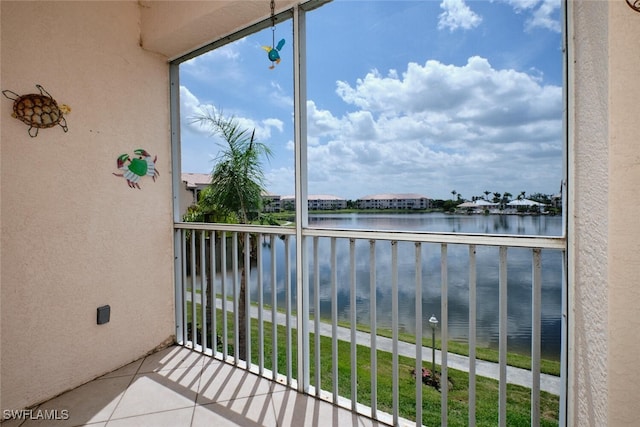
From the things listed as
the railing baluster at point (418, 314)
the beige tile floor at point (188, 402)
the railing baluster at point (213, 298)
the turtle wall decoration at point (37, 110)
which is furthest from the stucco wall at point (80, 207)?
the railing baluster at point (418, 314)

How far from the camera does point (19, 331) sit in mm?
1646

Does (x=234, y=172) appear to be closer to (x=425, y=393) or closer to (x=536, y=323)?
(x=536, y=323)

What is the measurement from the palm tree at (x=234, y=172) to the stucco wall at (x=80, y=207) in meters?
0.41

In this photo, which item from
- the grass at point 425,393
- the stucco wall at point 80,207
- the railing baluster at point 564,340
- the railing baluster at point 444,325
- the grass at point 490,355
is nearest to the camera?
the railing baluster at point 564,340

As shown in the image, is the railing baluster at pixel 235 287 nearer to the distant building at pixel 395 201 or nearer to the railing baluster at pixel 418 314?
the distant building at pixel 395 201

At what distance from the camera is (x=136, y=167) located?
2203 mm

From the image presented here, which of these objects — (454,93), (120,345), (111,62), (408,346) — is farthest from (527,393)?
(111,62)

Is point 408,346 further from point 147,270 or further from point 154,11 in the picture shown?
point 154,11

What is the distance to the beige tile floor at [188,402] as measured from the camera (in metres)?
1.57

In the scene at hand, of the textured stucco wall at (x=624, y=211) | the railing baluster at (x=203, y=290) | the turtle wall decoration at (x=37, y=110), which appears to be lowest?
the railing baluster at (x=203, y=290)

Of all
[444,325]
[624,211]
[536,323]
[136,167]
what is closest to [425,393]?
[444,325]

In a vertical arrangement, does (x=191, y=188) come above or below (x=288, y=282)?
above

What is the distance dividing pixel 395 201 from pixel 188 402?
1615 mm

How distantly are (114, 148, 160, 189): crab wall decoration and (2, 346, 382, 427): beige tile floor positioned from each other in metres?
1.31
